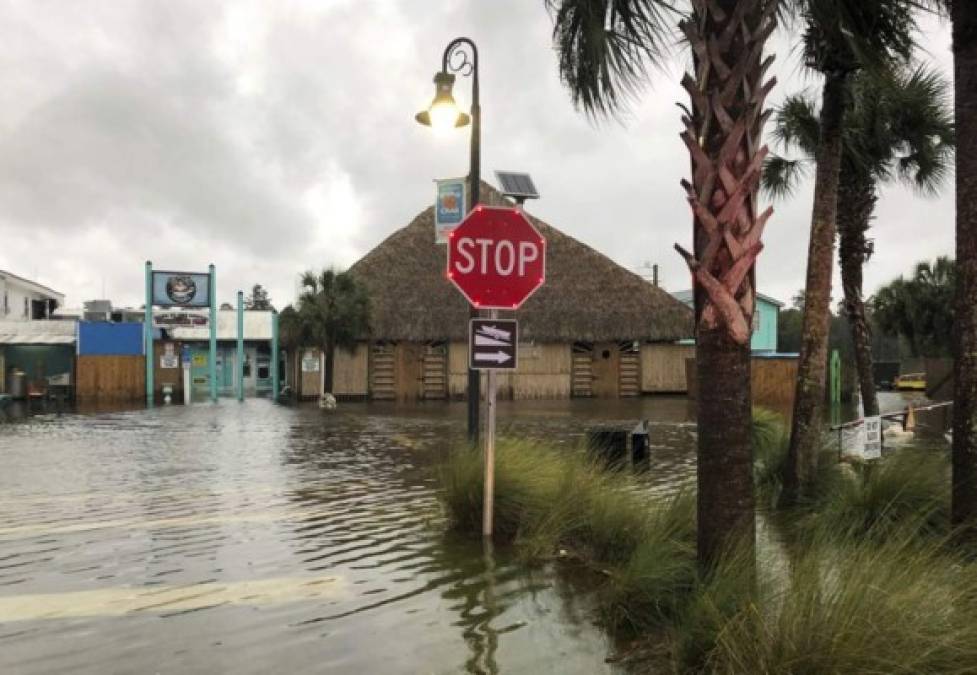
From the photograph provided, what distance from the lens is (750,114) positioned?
4.65 m

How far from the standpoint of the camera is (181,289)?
29047mm

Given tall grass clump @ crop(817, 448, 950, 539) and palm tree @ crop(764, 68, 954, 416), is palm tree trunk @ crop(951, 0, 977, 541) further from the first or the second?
palm tree @ crop(764, 68, 954, 416)

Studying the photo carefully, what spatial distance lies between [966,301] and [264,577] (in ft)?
17.3

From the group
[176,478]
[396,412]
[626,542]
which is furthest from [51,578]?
[396,412]

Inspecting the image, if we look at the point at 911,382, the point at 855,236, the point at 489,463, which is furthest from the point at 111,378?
the point at 911,382


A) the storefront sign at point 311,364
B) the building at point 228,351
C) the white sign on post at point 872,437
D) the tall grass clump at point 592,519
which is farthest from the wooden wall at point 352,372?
the tall grass clump at point 592,519

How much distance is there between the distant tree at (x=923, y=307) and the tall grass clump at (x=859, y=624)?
41.6 meters

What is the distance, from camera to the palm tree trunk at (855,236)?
14.0 metres

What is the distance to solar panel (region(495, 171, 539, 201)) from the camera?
21.0 metres

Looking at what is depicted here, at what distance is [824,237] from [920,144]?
680 cm

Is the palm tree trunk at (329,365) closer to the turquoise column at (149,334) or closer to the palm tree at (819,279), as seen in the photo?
the turquoise column at (149,334)

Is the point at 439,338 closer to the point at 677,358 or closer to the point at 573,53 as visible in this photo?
the point at 677,358

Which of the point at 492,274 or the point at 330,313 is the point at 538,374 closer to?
the point at 330,313

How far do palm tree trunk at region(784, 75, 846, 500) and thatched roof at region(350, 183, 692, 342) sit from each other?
70.6 ft
